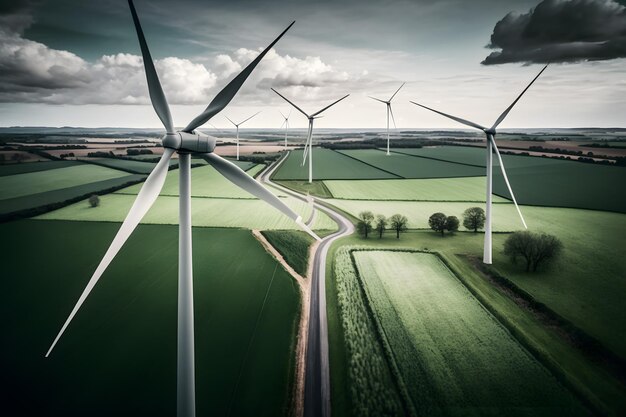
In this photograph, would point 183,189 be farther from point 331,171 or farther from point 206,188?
point 331,171

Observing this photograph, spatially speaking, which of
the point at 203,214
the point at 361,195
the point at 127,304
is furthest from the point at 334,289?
the point at 361,195

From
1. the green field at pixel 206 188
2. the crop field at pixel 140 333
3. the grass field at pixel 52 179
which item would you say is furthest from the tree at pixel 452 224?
the grass field at pixel 52 179

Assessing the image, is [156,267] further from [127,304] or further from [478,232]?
[478,232]

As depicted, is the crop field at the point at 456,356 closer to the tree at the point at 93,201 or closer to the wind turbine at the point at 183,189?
the wind turbine at the point at 183,189

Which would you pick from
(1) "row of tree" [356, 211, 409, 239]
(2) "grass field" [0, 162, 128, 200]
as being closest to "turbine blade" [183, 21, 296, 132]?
(1) "row of tree" [356, 211, 409, 239]

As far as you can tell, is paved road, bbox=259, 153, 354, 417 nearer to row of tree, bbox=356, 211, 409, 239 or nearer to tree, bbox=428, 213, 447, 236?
row of tree, bbox=356, 211, 409, 239

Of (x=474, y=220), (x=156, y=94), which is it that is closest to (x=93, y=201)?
(x=156, y=94)
